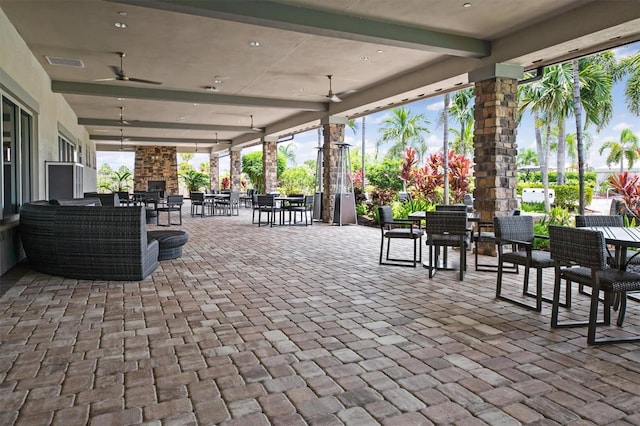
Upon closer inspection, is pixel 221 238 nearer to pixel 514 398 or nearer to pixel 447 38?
pixel 447 38

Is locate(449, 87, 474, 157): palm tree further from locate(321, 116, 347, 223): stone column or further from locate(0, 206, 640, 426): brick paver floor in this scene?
locate(0, 206, 640, 426): brick paver floor

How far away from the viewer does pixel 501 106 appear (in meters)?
6.74

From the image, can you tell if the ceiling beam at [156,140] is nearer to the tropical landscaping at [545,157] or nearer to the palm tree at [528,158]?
the tropical landscaping at [545,157]

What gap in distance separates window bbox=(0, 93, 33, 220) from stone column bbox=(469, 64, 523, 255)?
650 centimetres

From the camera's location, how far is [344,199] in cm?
1148

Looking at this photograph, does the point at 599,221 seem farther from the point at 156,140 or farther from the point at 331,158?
the point at 156,140

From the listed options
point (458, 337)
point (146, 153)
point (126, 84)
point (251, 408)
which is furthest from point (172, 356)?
point (146, 153)

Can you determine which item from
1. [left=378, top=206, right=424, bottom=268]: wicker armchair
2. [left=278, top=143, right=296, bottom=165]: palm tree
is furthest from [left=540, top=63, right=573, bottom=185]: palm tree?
[left=278, top=143, right=296, bottom=165]: palm tree

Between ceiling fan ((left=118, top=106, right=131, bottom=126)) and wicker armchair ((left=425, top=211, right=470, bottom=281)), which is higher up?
ceiling fan ((left=118, top=106, right=131, bottom=126))

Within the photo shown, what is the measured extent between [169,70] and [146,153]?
1654 cm

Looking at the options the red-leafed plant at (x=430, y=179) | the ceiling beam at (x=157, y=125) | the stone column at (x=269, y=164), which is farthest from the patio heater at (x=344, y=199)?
the stone column at (x=269, y=164)

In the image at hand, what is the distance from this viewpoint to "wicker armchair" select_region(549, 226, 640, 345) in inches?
117

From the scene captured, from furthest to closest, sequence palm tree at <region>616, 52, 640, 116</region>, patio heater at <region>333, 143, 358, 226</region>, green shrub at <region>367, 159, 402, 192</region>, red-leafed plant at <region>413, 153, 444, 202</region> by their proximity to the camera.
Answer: green shrub at <region>367, 159, 402, 192</region>
red-leafed plant at <region>413, 153, 444, 202</region>
patio heater at <region>333, 143, 358, 226</region>
palm tree at <region>616, 52, 640, 116</region>

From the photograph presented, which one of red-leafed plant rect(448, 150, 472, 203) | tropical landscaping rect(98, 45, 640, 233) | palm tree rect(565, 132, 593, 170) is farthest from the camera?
palm tree rect(565, 132, 593, 170)
